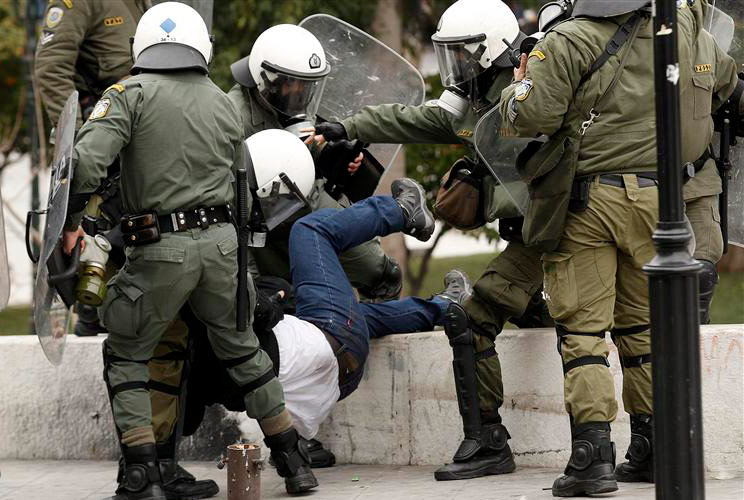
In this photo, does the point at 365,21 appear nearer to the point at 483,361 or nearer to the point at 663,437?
the point at 483,361

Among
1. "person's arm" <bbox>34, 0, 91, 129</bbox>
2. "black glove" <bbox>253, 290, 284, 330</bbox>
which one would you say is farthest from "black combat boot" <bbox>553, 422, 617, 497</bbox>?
"person's arm" <bbox>34, 0, 91, 129</bbox>

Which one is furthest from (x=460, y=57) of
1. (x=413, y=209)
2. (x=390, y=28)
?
(x=390, y=28)

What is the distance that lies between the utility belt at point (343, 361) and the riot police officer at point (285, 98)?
0.80 m

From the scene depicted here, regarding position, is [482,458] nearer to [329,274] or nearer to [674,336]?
[329,274]

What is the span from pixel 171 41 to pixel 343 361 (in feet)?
4.88

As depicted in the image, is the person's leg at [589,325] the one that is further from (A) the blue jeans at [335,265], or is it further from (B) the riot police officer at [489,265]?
(A) the blue jeans at [335,265]

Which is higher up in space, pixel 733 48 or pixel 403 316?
pixel 733 48

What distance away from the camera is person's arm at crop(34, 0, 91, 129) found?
685cm

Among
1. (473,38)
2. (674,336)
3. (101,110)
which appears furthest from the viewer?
(473,38)

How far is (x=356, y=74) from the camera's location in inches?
271

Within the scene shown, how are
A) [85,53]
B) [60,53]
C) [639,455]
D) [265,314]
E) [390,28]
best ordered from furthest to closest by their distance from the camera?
[390,28] → [85,53] → [60,53] → [265,314] → [639,455]

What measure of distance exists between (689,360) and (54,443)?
11.9ft

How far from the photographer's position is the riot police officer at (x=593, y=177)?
4.81 metres

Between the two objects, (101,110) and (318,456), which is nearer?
(101,110)
